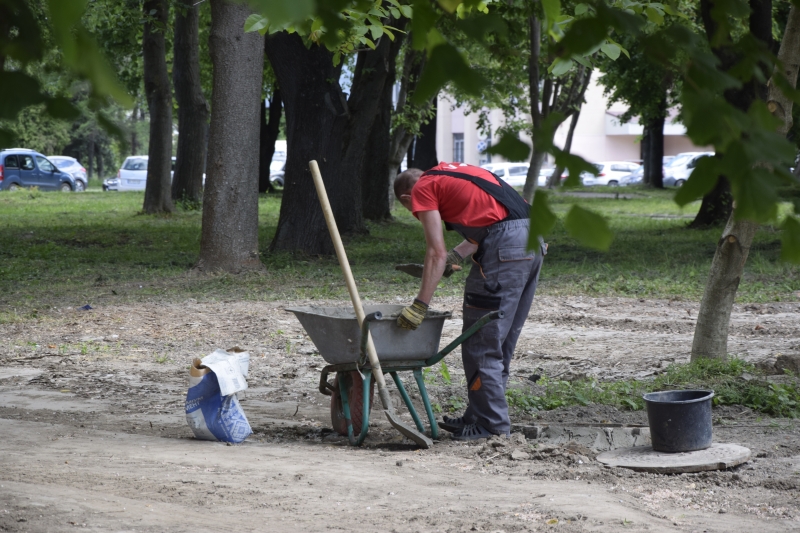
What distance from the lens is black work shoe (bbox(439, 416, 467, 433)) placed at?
5.47 m

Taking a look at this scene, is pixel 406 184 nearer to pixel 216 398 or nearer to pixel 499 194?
pixel 499 194

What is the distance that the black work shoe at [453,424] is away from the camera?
5.47 metres

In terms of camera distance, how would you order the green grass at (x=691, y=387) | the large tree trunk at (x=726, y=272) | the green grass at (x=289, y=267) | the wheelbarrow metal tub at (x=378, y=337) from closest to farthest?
the wheelbarrow metal tub at (x=378, y=337)
the green grass at (x=691, y=387)
the large tree trunk at (x=726, y=272)
the green grass at (x=289, y=267)

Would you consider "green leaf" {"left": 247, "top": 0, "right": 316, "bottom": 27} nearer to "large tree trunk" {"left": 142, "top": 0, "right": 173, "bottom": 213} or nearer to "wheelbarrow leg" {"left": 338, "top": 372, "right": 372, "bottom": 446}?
"wheelbarrow leg" {"left": 338, "top": 372, "right": 372, "bottom": 446}

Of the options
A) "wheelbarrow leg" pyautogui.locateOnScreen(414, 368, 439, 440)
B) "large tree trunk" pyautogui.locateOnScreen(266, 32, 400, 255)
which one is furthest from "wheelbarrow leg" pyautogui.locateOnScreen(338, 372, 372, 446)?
"large tree trunk" pyautogui.locateOnScreen(266, 32, 400, 255)

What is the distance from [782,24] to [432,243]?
50.5 ft

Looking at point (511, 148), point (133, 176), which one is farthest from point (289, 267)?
point (133, 176)

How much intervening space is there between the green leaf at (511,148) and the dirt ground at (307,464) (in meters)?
2.16

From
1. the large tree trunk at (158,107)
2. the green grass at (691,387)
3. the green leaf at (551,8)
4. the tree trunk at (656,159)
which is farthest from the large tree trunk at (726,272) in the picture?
the tree trunk at (656,159)

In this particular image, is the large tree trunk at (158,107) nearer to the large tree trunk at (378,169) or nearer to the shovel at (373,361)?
the large tree trunk at (378,169)

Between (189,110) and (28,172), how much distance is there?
50.4 feet

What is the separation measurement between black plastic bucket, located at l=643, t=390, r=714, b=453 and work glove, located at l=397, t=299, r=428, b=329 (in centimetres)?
127

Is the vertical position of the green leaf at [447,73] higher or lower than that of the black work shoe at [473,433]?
higher

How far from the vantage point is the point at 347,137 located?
15.4 meters
